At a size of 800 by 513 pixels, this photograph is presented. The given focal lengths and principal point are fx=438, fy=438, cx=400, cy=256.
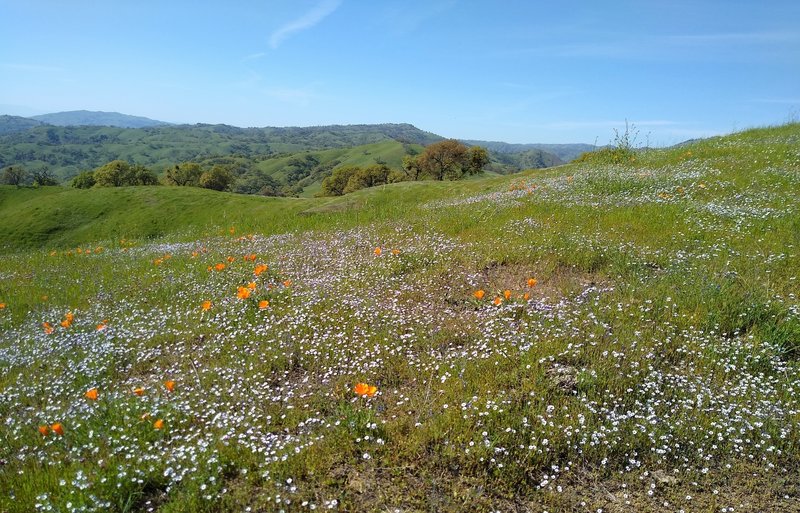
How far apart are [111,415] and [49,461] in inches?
32.7

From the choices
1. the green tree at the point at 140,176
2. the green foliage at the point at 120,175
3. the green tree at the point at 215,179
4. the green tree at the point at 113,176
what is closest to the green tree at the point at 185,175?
the green tree at the point at 215,179

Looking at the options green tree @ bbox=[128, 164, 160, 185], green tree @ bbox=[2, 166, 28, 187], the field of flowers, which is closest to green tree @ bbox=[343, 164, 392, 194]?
green tree @ bbox=[128, 164, 160, 185]

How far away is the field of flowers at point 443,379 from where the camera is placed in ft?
14.9

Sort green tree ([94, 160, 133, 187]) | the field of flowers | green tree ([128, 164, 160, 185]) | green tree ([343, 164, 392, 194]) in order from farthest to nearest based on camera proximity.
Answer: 1. green tree ([343, 164, 392, 194])
2. green tree ([128, 164, 160, 185])
3. green tree ([94, 160, 133, 187])
4. the field of flowers

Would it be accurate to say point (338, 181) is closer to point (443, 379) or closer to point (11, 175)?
point (11, 175)

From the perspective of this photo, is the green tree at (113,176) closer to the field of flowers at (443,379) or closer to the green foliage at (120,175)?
the green foliage at (120,175)

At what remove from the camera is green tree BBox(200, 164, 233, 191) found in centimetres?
11138

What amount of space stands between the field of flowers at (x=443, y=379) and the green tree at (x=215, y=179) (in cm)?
10916

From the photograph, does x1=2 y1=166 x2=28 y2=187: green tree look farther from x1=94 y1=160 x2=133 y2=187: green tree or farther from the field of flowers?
the field of flowers

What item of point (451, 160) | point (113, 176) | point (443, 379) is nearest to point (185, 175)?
point (113, 176)

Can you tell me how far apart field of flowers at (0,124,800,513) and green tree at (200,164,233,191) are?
358ft

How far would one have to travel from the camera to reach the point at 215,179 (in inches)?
4466

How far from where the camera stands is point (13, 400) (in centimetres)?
663

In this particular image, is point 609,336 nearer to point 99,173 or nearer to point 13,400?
point 13,400
